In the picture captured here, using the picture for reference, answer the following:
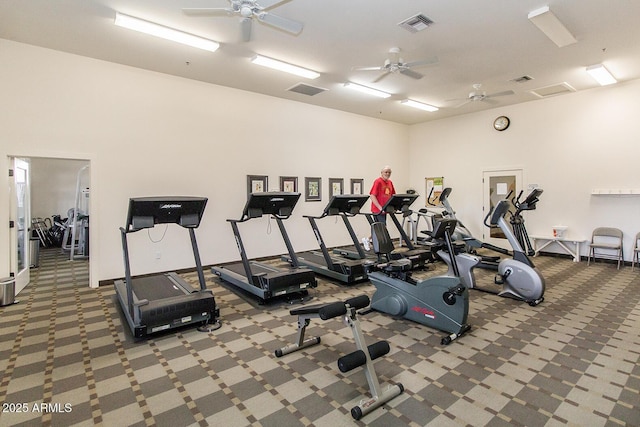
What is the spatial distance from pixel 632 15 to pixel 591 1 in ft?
2.69

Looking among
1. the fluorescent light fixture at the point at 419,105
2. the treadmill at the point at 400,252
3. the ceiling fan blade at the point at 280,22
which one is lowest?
the treadmill at the point at 400,252

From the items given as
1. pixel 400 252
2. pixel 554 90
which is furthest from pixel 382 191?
pixel 554 90

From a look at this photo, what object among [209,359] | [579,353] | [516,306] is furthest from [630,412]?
[209,359]

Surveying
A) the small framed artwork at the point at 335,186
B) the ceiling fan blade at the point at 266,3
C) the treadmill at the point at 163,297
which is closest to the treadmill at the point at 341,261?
the treadmill at the point at 163,297

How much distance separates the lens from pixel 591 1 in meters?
3.76

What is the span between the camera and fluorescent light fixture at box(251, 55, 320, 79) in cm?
521

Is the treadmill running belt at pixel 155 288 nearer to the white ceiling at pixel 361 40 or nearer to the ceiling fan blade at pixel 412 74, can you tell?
the white ceiling at pixel 361 40

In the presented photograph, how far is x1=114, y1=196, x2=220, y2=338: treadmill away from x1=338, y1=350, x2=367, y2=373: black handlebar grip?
6.64 ft

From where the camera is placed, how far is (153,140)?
5809 mm

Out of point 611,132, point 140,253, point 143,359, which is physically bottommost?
point 143,359

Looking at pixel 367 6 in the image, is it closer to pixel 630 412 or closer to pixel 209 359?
pixel 209 359

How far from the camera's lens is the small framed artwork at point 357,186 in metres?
8.96

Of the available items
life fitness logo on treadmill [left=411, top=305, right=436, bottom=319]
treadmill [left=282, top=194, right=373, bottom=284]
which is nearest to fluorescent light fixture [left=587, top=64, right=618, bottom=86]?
treadmill [left=282, top=194, right=373, bottom=284]

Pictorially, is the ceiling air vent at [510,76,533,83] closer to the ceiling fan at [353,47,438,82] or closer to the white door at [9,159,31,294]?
the ceiling fan at [353,47,438,82]
